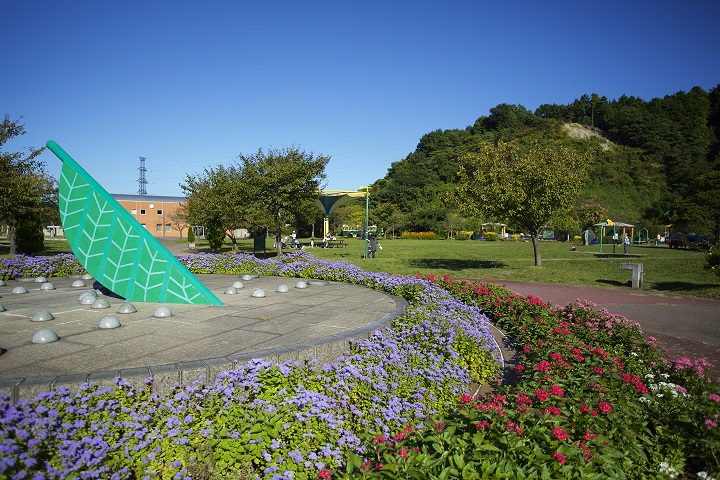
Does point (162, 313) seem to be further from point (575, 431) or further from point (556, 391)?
point (575, 431)

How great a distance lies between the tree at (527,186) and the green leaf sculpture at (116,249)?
13723 mm

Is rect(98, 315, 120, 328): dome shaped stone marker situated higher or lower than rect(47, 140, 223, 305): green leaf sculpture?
lower

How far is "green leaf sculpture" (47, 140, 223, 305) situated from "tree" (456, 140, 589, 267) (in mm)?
13723

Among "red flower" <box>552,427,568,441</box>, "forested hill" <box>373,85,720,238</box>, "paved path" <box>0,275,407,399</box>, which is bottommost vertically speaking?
"paved path" <box>0,275,407,399</box>

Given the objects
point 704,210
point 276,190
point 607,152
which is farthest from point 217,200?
point 607,152

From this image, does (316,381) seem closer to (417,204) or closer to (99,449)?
(99,449)

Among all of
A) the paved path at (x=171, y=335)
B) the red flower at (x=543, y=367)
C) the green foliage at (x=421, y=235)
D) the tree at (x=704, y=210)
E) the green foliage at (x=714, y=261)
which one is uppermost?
the tree at (x=704, y=210)

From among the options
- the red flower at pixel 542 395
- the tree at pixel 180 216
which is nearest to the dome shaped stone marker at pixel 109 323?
the red flower at pixel 542 395

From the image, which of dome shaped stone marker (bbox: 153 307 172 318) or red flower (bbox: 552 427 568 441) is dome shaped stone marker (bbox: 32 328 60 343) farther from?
red flower (bbox: 552 427 568 441)

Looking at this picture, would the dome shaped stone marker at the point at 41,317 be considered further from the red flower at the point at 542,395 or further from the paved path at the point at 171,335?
the red flower at the point at 542,395

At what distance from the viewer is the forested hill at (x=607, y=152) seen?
67562mm

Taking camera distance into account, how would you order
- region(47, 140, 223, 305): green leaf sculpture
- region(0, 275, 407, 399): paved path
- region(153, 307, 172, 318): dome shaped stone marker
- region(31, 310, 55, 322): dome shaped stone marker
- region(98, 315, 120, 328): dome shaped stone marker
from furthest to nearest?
region(47, 140, 223, 305): green leaf sculpture
region(153, 307, 172, 318): dome shaped stone marker
region(31, 310, 55, 322): dome shaped stone marker
region(98, 315, 120, 328): dome shaped stone marker
region(0, 275, 407, 399): paved path

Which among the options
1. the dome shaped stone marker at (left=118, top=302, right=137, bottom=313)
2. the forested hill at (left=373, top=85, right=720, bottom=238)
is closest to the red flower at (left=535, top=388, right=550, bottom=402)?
the dome shaped stone marker at (left=118, top=302, right=137, bottom=313)

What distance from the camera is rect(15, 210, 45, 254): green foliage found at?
70.3ft
